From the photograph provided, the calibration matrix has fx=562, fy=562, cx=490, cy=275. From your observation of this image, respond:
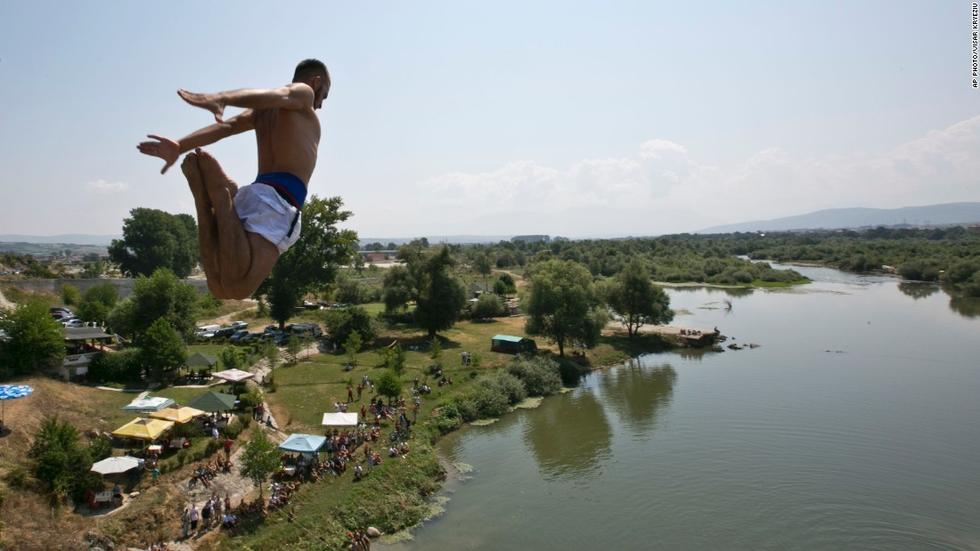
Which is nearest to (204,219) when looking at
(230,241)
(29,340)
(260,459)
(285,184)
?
(230,241)

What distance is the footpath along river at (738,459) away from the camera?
18.8 m

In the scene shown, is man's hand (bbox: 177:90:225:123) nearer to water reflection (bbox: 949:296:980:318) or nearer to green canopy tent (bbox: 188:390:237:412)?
green canopy tent (bbox: 188:390:237:412)

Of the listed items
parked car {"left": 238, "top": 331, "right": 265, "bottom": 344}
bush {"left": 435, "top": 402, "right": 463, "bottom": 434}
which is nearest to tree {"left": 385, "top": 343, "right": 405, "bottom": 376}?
bush {"left": 435, "top": 402, "right": 463, "bottom": 434}

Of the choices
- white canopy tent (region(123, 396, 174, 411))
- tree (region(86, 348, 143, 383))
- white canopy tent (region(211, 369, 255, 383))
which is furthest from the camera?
white canopy tent (region(211, 369, 255, 383))

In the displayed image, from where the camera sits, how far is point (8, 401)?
1923 cm

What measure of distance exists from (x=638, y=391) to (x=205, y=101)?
35198 mm

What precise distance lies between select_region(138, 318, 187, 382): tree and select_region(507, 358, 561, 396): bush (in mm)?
18333

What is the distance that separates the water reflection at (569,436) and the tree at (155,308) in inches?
788

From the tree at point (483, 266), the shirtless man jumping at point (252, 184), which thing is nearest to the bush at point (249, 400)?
the shirtless man jumping at point (252, 184)

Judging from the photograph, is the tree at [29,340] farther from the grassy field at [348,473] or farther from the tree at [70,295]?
the tree at [70,295]

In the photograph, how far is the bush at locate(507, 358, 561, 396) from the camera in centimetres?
3481

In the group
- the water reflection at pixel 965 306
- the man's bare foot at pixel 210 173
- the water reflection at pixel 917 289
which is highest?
the man's bare foot at pixel 210 173

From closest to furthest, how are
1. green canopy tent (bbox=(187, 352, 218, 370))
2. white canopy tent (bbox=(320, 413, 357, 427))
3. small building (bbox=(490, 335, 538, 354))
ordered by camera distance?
white canopy tent (bbox=(320, 413, 357, 427))
green canopy tent (bbox=(187, 352, 218, 370))
small building (bbox=(490, 335, 538, 354))

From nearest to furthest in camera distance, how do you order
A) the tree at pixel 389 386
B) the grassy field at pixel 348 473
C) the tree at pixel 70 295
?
the grassy field at pixel 348 473 < the tree at pixel 389 386 < the tree at pixel 70 295
